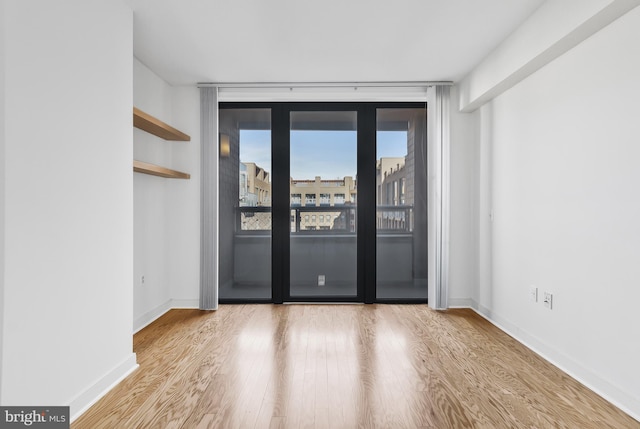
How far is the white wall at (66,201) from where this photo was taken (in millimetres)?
1630

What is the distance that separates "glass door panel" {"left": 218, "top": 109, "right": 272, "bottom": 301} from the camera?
4.31 meters

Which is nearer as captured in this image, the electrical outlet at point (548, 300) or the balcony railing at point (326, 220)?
the electrical outlet at point (548, 300)

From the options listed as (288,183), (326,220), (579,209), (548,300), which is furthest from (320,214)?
(579,209)

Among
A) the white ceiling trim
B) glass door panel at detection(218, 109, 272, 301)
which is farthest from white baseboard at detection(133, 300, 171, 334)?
the white ceiling trim

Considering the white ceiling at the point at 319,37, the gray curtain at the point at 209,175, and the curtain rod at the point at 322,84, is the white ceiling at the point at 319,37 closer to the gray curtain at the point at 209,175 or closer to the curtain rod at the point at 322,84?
the curtain rod at the point at 322,84

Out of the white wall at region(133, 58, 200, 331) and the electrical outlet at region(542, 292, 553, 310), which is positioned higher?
the white wall at region(133, 58, 200, 331)

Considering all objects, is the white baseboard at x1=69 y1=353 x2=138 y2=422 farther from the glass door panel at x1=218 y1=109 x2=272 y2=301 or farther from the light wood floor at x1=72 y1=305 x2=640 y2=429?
the glass door panel at x1=218 y1=109 x2=272 y2=301

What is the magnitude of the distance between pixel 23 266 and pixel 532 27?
338 cm

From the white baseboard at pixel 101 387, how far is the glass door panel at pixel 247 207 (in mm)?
1775

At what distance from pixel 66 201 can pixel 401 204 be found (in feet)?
10.8

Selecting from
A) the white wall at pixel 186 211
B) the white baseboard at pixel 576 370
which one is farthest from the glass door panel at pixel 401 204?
the white wall at pixel 186 211

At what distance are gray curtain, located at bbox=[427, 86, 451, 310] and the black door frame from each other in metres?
0.31

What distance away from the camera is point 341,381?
2387 mm

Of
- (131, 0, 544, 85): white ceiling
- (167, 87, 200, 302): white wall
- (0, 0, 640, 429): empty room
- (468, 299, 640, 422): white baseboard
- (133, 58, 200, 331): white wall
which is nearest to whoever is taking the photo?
(0, 0, 640, 429): empty room
